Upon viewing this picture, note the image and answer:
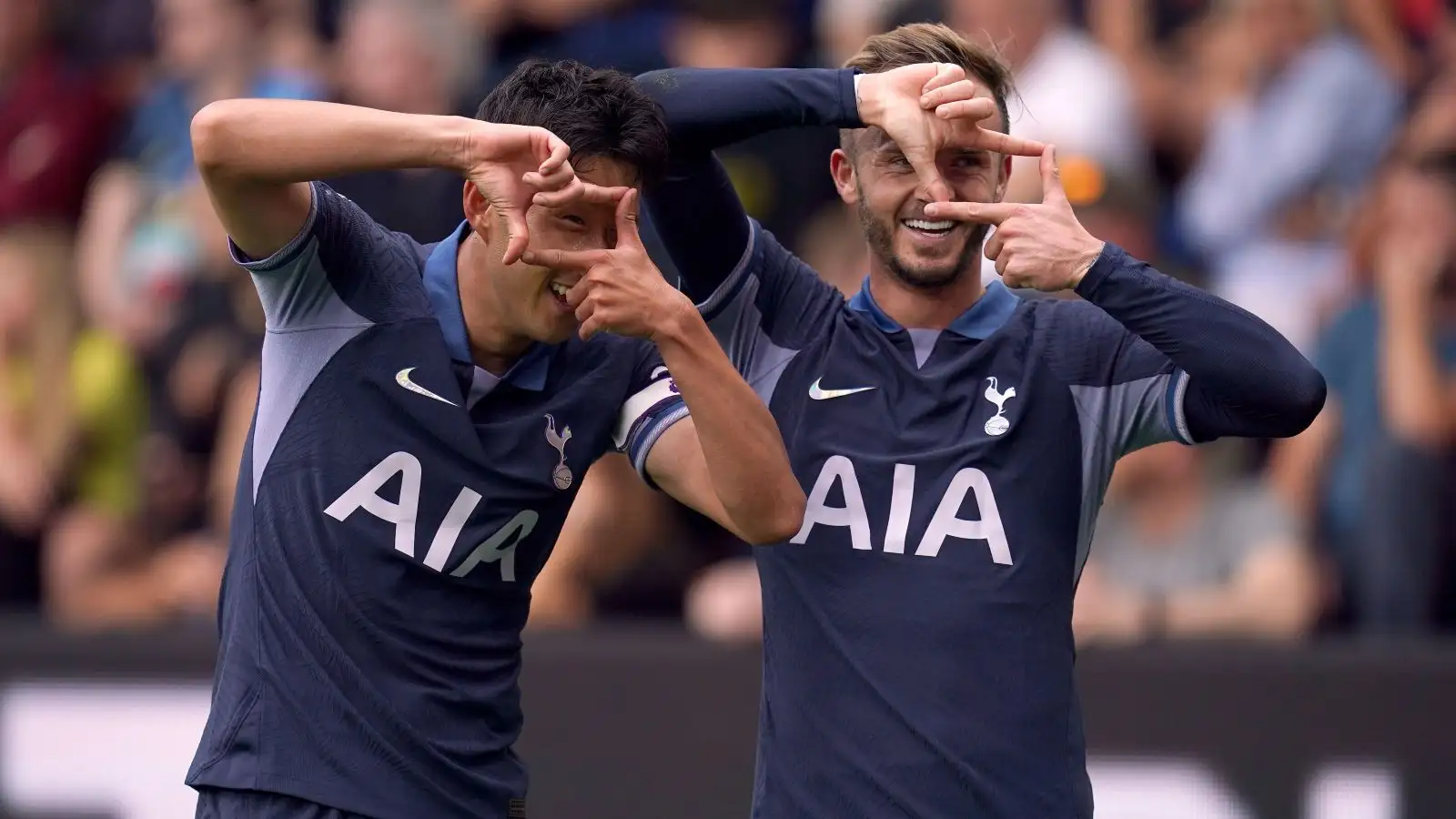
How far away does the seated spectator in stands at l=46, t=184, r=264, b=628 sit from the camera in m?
7.81

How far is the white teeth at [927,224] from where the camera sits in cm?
422

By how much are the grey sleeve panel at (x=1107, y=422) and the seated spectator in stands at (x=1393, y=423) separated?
8.26ft

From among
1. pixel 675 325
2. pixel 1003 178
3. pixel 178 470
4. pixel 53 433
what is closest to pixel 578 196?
pixel 675 325

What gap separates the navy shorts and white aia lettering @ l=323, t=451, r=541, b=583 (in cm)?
52

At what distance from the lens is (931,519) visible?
4098 millimetres

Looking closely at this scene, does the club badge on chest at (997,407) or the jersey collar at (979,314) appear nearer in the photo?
the club badge on chest at (997,407)

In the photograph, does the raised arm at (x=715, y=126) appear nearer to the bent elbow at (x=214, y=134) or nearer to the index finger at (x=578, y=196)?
the index finger at (x=578, y=196)

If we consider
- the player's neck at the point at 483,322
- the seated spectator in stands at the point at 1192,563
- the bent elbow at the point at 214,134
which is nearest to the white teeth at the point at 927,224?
the player's neck at the point at 483,322

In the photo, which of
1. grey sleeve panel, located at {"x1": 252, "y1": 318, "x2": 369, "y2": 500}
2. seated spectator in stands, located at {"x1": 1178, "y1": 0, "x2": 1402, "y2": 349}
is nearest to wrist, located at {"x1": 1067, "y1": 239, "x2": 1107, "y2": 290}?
grey sleeve panel, located at {"x1": 252, "y1": 318, "x2": 369, "y2": 500}

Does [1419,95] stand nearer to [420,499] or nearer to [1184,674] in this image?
[1184,674]

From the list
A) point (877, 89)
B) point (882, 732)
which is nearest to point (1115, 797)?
point (882, 732)

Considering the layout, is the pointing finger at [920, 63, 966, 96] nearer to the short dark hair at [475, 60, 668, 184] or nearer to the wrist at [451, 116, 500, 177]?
the short dark hair at [475, 60, 668, 184]

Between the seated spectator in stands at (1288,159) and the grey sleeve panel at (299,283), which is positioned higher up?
the seated spectator in stands at (1288,159)

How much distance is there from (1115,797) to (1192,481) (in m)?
1.08
